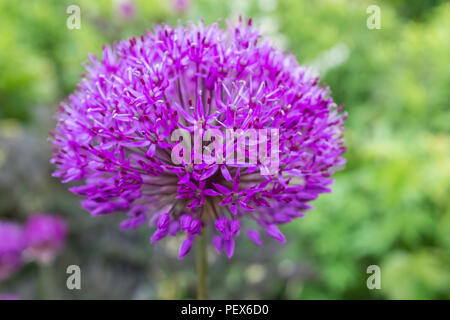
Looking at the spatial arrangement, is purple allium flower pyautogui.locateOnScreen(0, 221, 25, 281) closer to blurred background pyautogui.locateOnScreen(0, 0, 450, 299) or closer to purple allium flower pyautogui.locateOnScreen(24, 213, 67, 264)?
purple allium flower pyautogui.locateOnScreen(24, 213, 67, 264)

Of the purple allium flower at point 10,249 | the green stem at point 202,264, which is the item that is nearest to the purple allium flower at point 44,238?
the purple allium flower at point 10,249

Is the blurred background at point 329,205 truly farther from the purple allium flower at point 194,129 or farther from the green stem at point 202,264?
the purple allium flower at point 194,129

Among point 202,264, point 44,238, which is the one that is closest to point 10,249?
point 44,238

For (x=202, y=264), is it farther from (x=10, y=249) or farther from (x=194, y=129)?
(x=10, y=249)

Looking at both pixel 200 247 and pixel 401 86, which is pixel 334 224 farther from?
pixel 200 247

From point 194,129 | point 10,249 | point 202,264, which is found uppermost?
point 194,129
